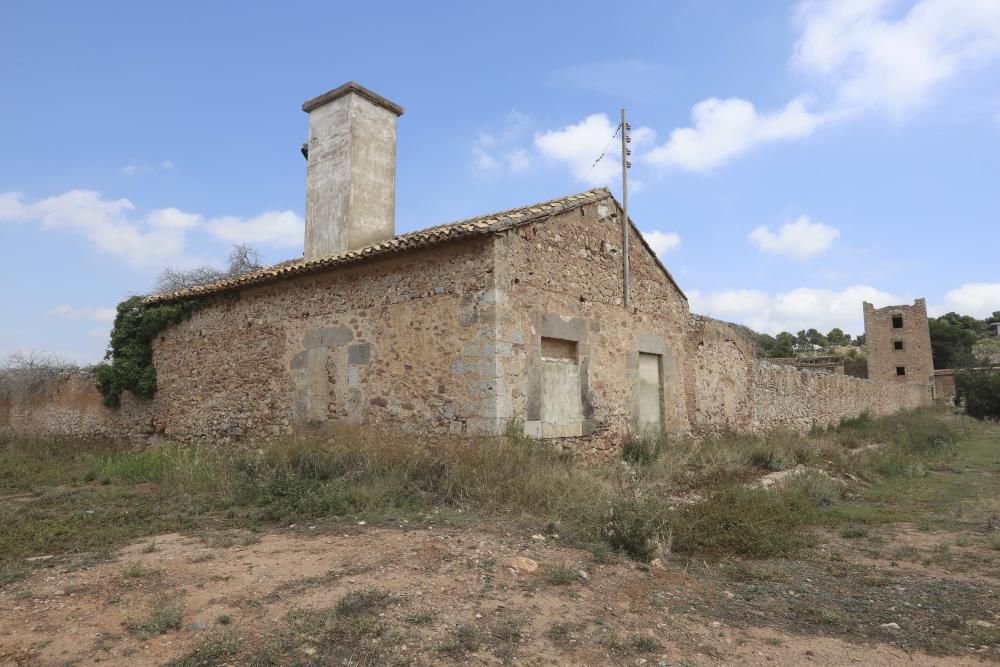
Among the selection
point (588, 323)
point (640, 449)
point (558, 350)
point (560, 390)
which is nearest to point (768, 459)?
point (640, 449)

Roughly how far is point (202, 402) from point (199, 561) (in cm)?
741

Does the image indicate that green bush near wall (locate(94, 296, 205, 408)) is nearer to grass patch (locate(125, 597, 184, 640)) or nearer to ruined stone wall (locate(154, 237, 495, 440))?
ruined stone wall (locate(154, 237, 495, 440))

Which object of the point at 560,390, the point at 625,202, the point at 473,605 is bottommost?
the point at 473,605

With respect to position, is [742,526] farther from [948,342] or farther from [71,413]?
[948,342]

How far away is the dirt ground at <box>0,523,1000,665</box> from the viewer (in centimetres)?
331

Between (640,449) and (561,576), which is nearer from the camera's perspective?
(561,576)

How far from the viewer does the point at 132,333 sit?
12672 millimetres

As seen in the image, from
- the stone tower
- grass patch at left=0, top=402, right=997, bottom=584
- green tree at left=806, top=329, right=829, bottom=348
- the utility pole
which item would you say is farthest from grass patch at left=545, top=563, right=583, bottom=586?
green tree at left=806, top=329, right=829, bottom=348

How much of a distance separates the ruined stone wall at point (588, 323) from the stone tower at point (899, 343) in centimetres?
3506

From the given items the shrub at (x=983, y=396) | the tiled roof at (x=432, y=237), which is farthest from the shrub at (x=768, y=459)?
the shrub at (x=983, y=396)

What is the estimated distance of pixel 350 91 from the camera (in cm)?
1230

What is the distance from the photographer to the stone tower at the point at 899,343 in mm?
39062

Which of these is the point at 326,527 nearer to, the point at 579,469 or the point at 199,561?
the point at 199,561

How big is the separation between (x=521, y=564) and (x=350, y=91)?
1048 cm
